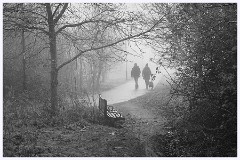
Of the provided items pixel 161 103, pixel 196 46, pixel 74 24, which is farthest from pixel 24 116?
pixel 161 103

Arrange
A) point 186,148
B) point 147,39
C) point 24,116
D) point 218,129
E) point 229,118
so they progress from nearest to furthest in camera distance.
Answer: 1. point 229,118
2. point 218,129
3. point 186,148
4. point 24,116
5. point 147,39

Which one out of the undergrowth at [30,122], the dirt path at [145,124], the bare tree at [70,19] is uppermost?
the bare tree at [70,19]

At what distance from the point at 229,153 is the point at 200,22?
3.24 meters

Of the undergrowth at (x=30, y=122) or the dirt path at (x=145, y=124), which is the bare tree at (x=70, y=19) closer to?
the undergrowth at (x=30, y=122)

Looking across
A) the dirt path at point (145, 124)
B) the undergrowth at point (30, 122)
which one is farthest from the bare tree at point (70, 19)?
the dirt path at point (145, 124)

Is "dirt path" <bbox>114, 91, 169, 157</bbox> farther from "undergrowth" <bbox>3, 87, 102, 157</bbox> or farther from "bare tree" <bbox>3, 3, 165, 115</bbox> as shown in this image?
"bare tree" <bbox>3, 3, 165, 115</bbox>

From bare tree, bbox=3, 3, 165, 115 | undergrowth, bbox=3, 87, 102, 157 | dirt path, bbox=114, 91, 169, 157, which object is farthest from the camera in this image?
bare tree, bbox=3, 3, 165, 115

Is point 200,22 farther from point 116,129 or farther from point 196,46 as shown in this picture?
point 116,129

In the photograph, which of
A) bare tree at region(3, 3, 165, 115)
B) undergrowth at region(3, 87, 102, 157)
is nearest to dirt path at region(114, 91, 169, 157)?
undergrowth at region(3, 87, 102, 157)

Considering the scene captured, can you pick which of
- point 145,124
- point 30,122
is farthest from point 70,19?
point 145,124

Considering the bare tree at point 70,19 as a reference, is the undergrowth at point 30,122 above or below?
below

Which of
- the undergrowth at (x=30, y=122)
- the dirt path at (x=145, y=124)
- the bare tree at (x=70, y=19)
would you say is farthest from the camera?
the bare tree at (x=70, y=19)

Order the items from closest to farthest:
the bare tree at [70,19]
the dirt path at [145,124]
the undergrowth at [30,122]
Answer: the undergrowth at [30,122] < the dirt path at [145,124] < the bare tree at [70,19]

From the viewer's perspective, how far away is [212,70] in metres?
6.23
